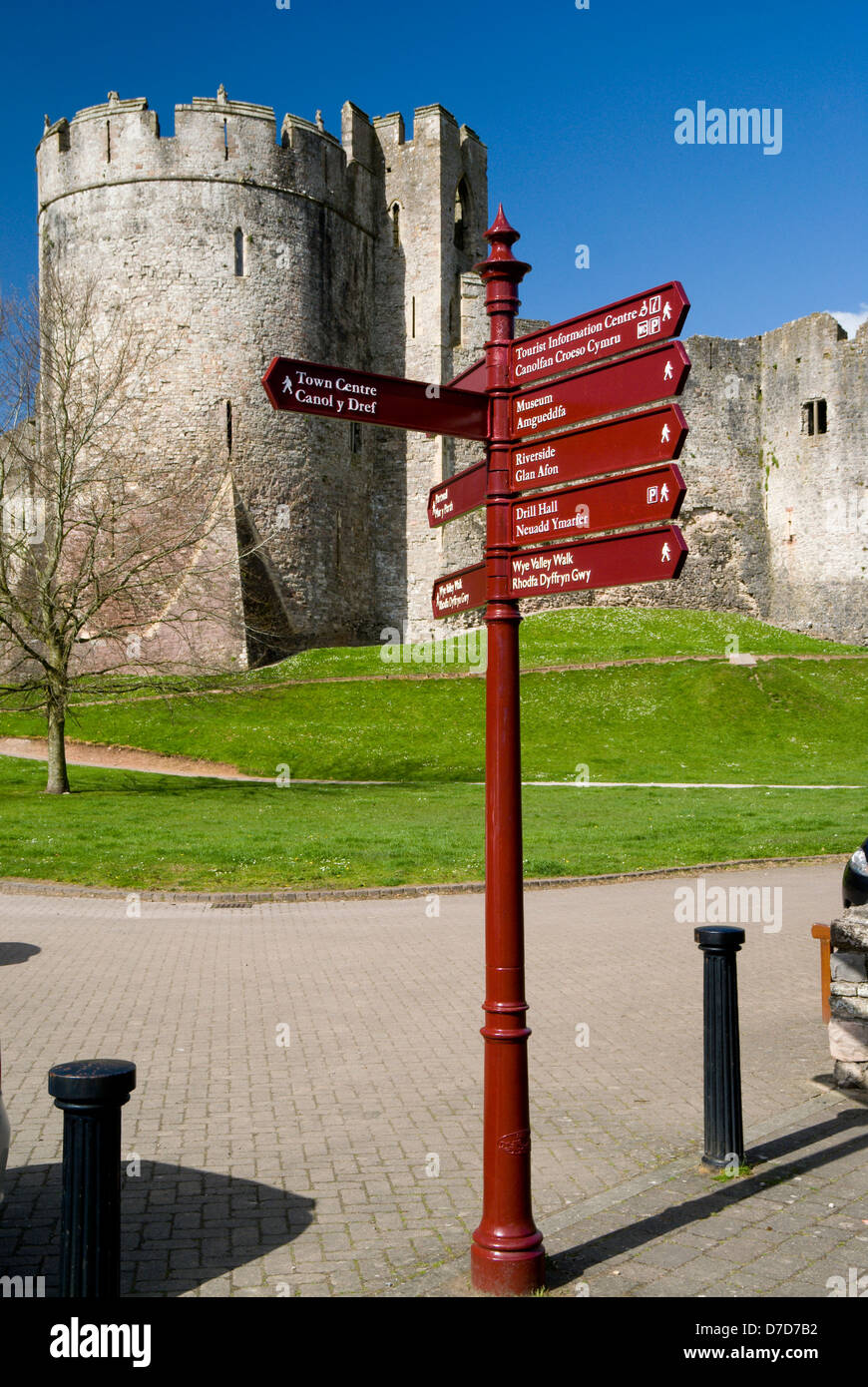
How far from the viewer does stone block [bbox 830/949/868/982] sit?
254 inches

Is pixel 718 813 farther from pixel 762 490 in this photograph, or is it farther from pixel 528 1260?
pixel 762 490

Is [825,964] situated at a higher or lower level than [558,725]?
lower

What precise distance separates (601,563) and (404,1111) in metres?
3.38

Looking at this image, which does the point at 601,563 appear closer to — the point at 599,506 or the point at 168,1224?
the point at 599,506

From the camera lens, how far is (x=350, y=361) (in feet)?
142

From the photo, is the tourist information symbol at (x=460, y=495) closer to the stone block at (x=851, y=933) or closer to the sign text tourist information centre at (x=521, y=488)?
the sign text tourist information centre at (x=521, y=488)

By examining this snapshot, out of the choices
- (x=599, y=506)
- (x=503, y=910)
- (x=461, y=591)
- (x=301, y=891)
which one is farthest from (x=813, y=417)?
(x=503, y=910)

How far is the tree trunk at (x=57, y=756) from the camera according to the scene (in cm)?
2236

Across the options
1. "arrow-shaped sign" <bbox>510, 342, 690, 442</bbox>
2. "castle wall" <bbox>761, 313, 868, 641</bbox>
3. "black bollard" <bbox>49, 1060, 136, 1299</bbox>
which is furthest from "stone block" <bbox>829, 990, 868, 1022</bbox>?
"castle wall" <bbox>761, 313, 868, 641</bbox>

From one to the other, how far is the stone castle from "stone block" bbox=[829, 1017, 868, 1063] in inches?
1192

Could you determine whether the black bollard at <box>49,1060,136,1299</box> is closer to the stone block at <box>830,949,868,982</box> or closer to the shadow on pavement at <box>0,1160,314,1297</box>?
the shadow on pavement at <box>0,1160,314,1297</box>

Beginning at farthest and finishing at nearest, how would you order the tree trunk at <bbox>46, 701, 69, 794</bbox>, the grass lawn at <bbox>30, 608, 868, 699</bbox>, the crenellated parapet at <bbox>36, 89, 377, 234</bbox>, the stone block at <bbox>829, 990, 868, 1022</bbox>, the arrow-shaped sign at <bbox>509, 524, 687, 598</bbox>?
the crenellated parapet at <bbox>36, 89, 377, 234</bbox>, the grass lawn at <bbox>30, 608, 868, 699</bbox>, the tree trunk at <bbox>46, 701, 69, 794</bbox>, the stone block at <bbox>829, 990, 868, 1022</bbox>, the arrow-shaped sign at <bbox>509, 524, 687, 598</bbox>

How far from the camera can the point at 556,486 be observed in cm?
464

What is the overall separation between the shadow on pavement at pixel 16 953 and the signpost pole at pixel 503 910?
658 cm
